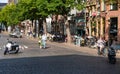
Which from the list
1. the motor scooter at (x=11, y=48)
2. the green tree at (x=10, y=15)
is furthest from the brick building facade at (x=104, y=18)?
the green tree at (x=10, y=15)

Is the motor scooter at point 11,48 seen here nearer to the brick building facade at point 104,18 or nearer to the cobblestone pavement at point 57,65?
the cobblestone pavement at point 57,65

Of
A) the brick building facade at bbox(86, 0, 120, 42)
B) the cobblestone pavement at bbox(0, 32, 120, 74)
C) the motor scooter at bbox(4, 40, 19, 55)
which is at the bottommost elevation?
the cobblestone pavement at bbox(0, 32, 120, 74)

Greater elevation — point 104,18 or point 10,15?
point 10,15

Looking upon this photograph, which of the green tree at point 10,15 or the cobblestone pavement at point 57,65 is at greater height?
the green tree at point 10,15

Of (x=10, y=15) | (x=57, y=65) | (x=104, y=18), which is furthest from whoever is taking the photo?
(x=10, y=15)

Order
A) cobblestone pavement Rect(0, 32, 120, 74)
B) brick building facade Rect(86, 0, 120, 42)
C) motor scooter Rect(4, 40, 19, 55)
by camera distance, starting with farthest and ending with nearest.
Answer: brick building facade Rect(86, 0, 120, 42)
motor scooter Rect(4, 40, 19, 55)
cobblestone pavement Rect(0, 32, 120, 74)

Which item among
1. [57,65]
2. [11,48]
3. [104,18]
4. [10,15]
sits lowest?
[57,65]

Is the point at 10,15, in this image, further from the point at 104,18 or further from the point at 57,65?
the point at 57,65

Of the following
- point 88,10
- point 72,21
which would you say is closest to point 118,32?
point 88,10

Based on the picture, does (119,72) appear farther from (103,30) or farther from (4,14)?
(4,14)

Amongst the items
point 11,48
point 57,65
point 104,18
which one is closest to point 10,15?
point 104,18

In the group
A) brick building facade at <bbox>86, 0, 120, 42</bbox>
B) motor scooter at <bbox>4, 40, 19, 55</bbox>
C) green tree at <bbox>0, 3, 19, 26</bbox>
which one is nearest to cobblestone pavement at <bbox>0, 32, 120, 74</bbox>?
motor scooter at <bbox>4, 40, 19, 55</bbox>

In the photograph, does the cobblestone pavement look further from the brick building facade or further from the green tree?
the green tree

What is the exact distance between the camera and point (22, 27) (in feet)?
469
